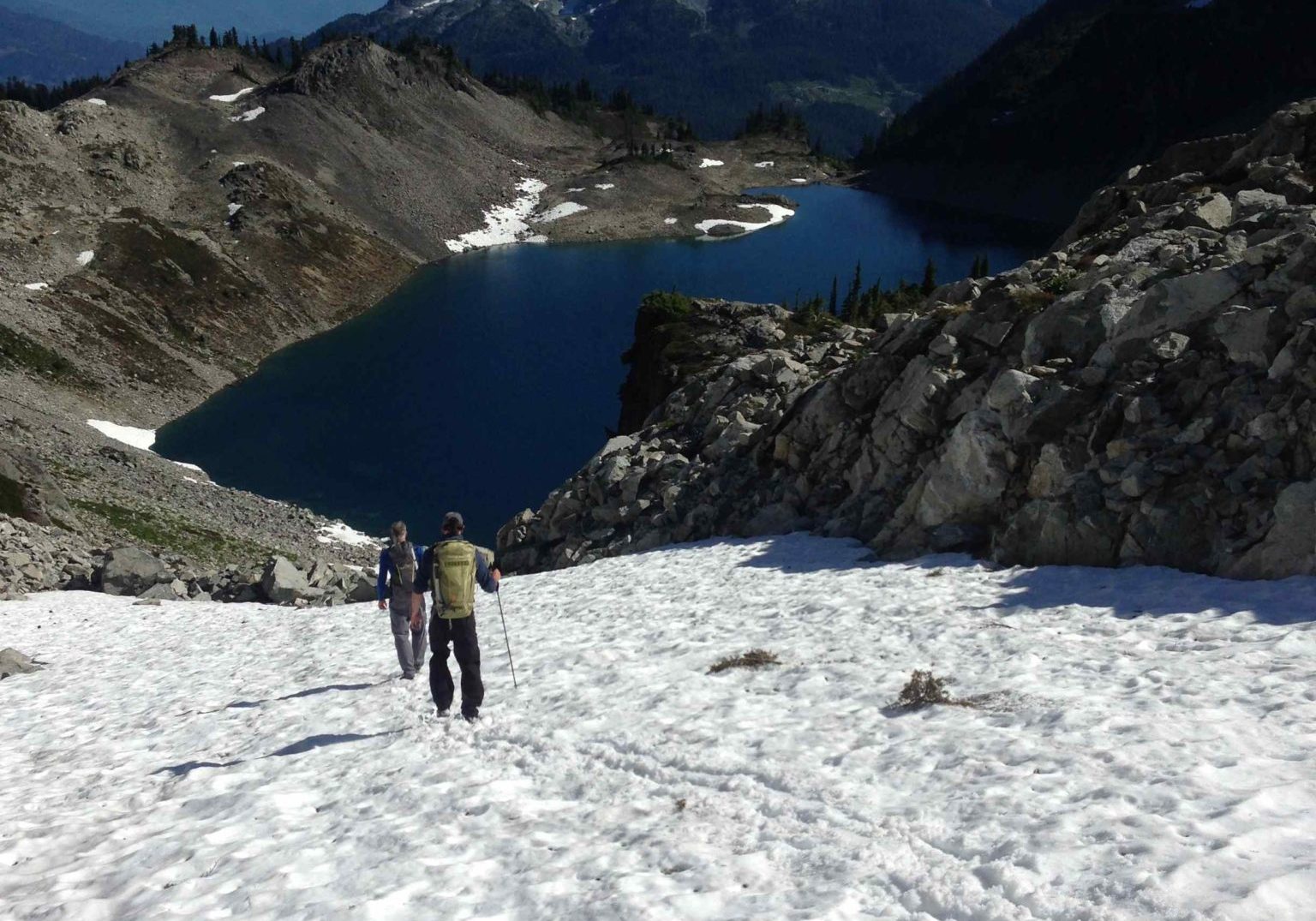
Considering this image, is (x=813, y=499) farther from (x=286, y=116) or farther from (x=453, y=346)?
(x=286, y=116)

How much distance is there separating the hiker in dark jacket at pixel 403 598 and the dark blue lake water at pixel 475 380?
34.8 meters

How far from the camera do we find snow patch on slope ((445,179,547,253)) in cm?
14175

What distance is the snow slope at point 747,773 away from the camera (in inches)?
298

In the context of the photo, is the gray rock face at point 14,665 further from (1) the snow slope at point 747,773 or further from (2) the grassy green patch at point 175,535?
(2) the grassy green patch at point 175,535

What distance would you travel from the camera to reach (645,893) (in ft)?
25.2

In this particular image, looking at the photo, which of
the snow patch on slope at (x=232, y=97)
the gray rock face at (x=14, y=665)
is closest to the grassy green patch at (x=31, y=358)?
the gray rock face at (x=14, y=665)

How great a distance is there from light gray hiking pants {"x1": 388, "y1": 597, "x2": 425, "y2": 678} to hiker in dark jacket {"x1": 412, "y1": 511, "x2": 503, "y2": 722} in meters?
2.19

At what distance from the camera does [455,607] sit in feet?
39.4

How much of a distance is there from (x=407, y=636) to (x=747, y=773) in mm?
7035

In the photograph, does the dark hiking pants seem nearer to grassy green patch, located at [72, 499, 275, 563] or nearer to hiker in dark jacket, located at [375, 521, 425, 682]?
hiker in dark jacket, located at [375, 521, 425, 682]

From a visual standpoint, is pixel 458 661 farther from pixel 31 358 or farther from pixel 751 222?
pixel 751 222

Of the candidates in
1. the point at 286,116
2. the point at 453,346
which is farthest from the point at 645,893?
the point at 286,116

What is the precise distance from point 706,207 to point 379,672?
160 meters

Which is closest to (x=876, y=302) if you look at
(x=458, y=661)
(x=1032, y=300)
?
(x=1032, y=300)
